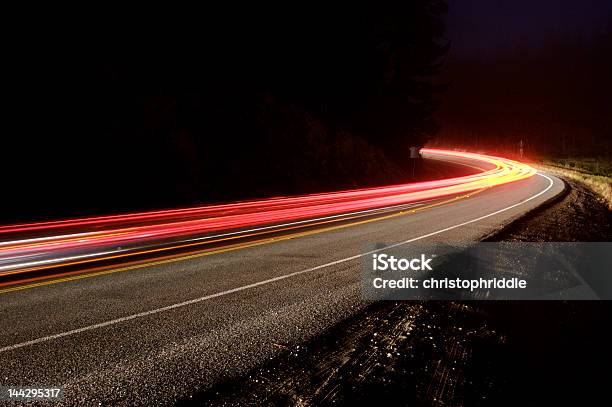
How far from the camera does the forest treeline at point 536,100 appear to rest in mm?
115125

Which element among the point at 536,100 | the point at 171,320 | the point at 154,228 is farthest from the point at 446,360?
the point at 536,100

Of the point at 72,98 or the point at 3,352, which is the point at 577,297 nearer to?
the point at 3,352

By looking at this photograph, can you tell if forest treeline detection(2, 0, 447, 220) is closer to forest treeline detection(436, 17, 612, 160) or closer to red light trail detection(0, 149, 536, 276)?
red light trail detection(0, 149, 536, 276)

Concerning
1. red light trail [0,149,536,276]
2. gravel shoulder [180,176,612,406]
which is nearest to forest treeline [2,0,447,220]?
red light trail [0,149,536,276]

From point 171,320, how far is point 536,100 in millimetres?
150691

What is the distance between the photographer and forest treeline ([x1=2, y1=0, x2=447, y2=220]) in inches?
663

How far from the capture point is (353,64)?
102 ft

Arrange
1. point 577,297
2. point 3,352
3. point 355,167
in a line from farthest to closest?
point 355,167 < point 577,297 < point 3,352

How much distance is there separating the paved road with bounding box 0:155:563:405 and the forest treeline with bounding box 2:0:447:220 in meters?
9.11

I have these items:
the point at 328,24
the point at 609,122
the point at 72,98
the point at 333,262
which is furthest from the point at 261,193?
the point at 609,122

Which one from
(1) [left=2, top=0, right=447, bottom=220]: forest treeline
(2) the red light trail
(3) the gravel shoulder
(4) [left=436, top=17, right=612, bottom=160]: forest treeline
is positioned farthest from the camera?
(4) [left=436, top=17, right=612, bottom=160]: forest treeline

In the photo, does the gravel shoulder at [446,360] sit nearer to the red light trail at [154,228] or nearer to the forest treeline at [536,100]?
the red light trail at [154,228]

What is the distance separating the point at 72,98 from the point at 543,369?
19009 millimetres

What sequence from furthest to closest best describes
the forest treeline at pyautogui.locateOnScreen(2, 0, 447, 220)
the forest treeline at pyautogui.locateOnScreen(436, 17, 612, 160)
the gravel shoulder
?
the forest treeline at pyautogui.locateOnScreen(436, 17, 612, 160) → the forest treeline at pyautogui.locateOnScreen(2, 0, 447, 220) → the gravel shoulder
